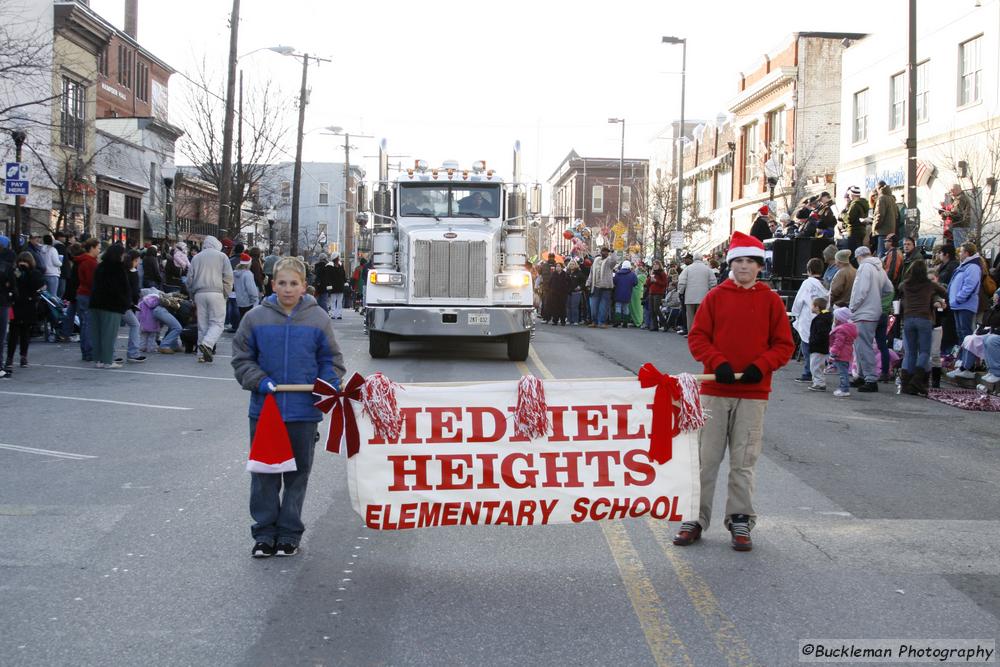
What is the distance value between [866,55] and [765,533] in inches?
1193

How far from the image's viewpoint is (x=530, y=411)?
19.8 feet

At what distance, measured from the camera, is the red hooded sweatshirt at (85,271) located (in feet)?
55.2

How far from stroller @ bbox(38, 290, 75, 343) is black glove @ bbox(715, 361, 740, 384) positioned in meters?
15.9

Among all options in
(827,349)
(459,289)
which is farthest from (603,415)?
(459,289)

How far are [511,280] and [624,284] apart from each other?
11.4 m

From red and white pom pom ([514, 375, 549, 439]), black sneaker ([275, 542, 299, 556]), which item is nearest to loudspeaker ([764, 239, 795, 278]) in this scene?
red and white pom pom ([514, 375, 549, 439])

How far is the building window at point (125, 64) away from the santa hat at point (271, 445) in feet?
154

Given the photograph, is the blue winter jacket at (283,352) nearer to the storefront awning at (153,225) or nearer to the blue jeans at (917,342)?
the blue jeans at (917,342)

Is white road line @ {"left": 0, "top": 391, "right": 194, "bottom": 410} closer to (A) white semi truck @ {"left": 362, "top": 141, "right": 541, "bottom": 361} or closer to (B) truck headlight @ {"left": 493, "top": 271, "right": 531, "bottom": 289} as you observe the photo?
(A) white semi truck @ {"left": 362, "top": 141, "right": 541, "bottom": 361}

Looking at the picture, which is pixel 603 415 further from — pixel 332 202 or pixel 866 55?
pixel 332 202

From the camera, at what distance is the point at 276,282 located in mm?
6098

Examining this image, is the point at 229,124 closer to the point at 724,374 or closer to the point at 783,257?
the point at 783,257

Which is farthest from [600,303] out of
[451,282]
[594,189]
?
[594,189]

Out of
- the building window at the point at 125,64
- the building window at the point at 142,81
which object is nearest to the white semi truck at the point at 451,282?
the building window at the point at 125,64
